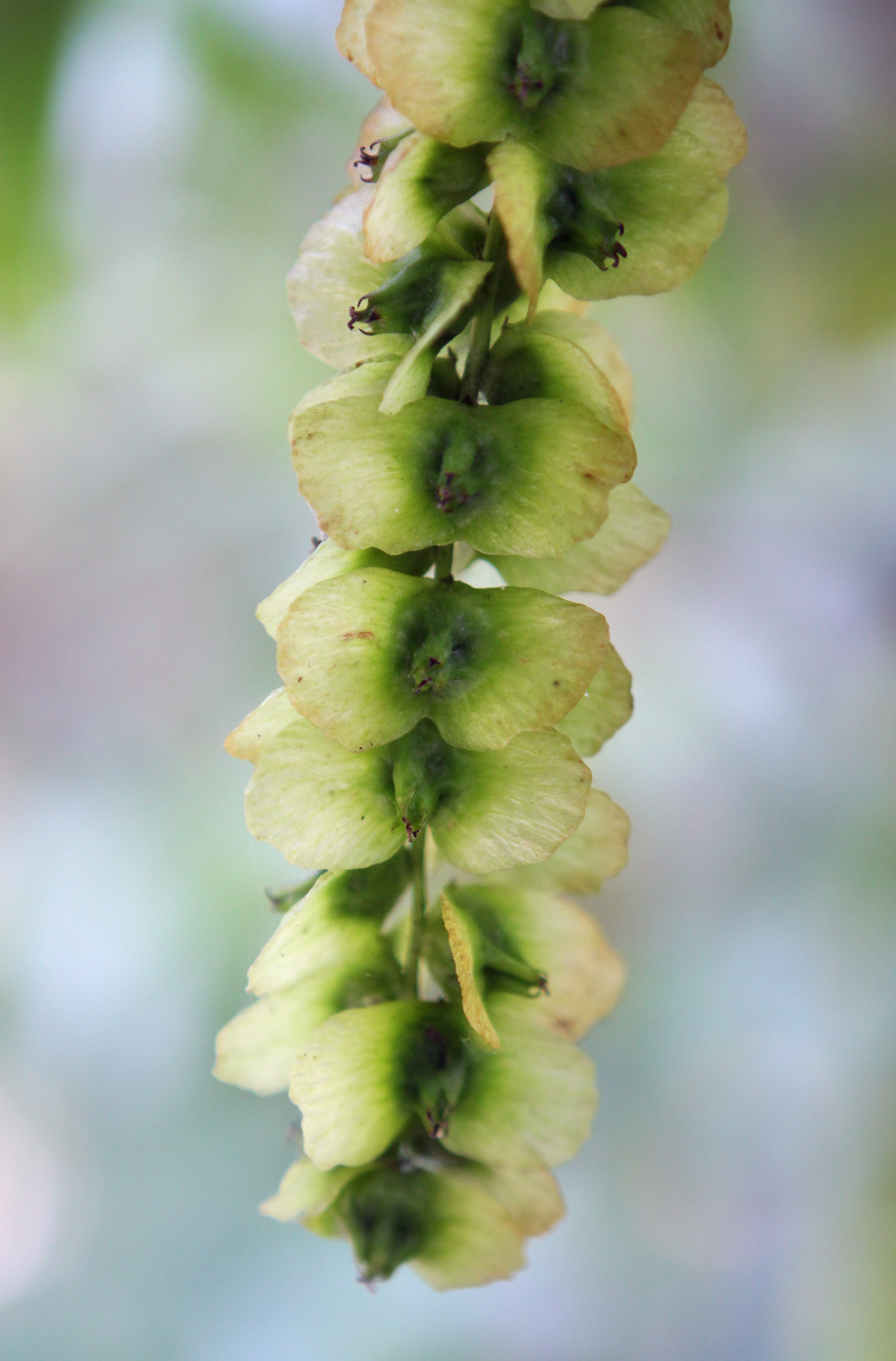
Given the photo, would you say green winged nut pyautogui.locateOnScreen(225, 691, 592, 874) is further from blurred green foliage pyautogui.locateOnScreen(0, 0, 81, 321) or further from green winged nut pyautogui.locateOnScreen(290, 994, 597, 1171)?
blurred green foliage pyautogui.locateOnScreen(0, 0, 81, 321)

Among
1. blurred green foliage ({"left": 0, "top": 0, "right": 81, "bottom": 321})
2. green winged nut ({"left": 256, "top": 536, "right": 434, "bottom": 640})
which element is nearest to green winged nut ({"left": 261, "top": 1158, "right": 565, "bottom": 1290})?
green winged nut ({"left": 256, "top": 536, "right": 434, "bottom": 640})

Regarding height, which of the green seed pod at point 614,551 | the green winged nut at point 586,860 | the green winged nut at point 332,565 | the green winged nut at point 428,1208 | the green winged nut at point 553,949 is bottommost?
the green winged nut at point 428,1208

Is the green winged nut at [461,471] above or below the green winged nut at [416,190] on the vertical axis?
below

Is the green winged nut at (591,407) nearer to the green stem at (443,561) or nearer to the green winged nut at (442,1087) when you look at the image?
the green stem at (443,561)

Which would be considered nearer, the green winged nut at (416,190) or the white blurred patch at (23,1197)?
the green winged nut at (416,190)

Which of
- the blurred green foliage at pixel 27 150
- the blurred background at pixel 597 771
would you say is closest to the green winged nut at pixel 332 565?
the blurred background at pixel 597 771

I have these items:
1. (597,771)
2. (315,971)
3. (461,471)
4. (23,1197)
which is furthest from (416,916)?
(23,1197)

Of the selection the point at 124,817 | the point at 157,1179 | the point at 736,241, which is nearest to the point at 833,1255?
the point at 157,1179
